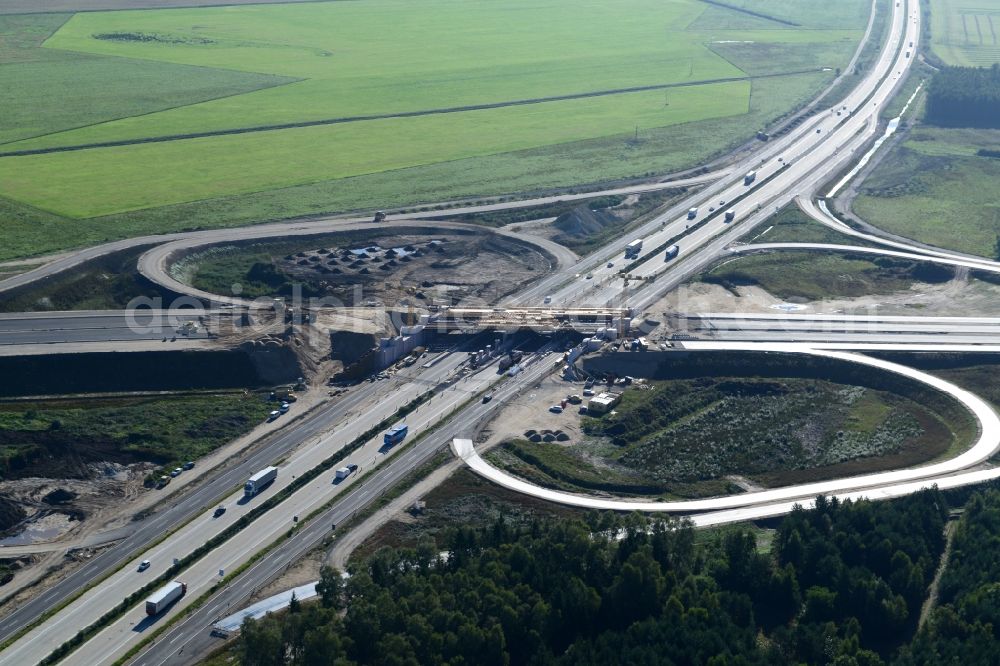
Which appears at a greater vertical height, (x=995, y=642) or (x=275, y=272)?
(x=275, y=272)

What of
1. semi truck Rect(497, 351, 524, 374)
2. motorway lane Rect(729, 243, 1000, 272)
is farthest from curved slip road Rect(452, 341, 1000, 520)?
motorway lane Rect(729, 243, 1000, 272)

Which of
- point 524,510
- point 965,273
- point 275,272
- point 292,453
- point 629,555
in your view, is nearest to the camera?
point 629,555

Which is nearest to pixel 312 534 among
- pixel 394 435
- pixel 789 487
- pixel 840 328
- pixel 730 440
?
pixel 394 435

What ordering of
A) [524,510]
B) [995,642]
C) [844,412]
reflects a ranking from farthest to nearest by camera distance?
[844,412] < [524,510] < [995,642]

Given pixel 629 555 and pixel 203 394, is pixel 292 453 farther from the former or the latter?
pixel 629 555

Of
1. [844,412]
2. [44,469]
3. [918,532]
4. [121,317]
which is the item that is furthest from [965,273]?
[44,469]

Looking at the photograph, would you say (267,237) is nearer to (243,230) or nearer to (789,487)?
(243,230)

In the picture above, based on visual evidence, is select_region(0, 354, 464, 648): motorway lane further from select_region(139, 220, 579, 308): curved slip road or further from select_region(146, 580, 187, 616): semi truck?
select_region(139, 220, 579, 308): curved slip road
